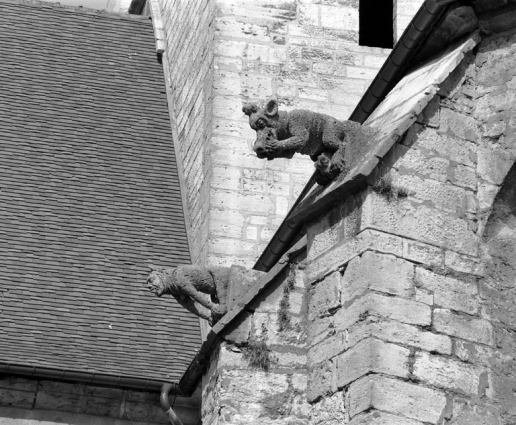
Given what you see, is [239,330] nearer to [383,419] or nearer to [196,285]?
[196,285]

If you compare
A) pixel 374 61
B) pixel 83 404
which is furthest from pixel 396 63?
pixel 374 61

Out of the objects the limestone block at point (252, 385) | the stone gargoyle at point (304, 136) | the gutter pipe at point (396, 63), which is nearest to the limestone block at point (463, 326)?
the stone gargoyle at point (304, 136)

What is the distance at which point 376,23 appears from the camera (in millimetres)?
14719

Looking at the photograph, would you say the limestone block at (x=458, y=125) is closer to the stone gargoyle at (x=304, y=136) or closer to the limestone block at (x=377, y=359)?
the stone gargoyle at (x=304, y=136)

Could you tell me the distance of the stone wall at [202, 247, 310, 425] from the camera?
28.1 ft

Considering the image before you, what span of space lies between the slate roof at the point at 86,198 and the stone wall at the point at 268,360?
2.35m

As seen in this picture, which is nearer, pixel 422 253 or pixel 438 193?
pixel 422 253

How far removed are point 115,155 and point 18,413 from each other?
3519mm

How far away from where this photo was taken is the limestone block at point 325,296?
7359mm

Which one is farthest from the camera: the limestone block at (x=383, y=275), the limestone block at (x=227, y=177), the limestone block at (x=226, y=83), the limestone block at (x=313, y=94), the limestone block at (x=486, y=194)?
the limestone block at (x=313, y=94)

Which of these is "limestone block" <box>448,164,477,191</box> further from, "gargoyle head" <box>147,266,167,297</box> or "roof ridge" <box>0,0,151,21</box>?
"roof ridge" <box>0,0,151,21</box>

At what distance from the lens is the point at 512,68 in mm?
7699

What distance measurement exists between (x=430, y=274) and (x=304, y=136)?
3.56ft

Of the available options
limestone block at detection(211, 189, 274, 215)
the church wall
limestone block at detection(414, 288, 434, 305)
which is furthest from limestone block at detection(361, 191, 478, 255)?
limestone block at detection(211, 189, 274, 215)
